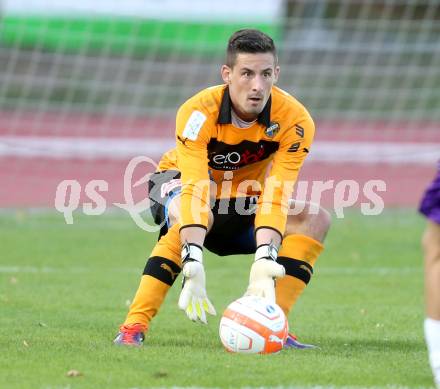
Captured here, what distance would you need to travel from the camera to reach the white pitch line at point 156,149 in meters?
18.2

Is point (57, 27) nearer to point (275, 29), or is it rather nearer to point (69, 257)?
point (275, 29)

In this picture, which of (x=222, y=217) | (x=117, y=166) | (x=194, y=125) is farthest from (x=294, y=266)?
(x=117, y=166)

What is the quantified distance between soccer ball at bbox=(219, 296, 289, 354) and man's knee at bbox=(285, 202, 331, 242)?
84 cm

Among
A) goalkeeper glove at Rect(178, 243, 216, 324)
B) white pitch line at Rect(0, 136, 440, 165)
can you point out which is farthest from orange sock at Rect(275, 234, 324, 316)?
white pitch line at Rect(0, 136, 440, 165)

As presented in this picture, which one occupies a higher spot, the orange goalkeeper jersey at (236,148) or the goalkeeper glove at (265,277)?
the orange goalkeeper jersey at (236,148)

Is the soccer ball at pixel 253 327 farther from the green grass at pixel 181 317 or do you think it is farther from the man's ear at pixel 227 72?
the man's ear at pixel 227 72

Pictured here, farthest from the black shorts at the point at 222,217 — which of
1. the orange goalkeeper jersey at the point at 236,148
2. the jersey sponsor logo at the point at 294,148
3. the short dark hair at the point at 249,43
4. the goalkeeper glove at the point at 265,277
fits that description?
the short dark hair at the point at 249,43

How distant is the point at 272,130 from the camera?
6.55 metres

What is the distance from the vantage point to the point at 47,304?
834cm

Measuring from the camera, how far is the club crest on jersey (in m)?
6.54

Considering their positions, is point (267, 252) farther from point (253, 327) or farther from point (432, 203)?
point (432, 203)

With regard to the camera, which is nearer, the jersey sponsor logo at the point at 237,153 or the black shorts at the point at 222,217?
the jersey sponsor logo at the point at 237,153

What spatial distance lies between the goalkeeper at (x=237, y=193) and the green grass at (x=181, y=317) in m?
0.38

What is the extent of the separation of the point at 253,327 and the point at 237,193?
128 cm
